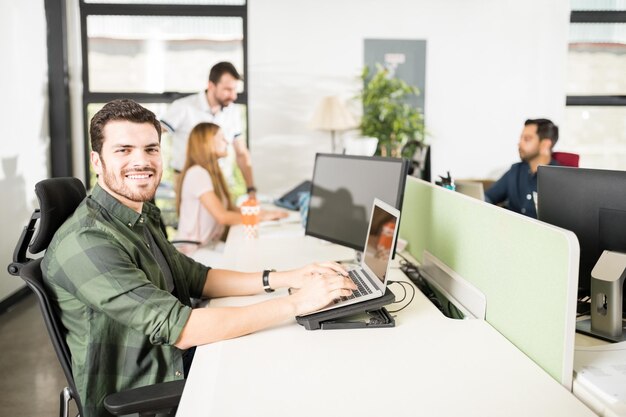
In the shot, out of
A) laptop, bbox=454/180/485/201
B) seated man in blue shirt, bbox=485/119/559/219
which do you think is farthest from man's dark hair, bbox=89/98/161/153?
seated man in blue shirt, bbox=485/119/559/219

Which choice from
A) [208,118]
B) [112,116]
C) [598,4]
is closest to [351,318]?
[112,116]

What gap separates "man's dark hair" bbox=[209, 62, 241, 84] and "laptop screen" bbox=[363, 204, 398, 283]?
2.59m

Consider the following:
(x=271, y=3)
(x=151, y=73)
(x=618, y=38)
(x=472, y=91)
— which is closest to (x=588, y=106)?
(x=618, y=38)

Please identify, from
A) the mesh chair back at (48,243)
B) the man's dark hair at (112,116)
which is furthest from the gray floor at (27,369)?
the man's dark hair at (112,116)

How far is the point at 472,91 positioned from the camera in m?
5.21

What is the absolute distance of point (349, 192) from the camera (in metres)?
2.05

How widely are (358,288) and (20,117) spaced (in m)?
3.23

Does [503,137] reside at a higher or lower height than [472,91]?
lower

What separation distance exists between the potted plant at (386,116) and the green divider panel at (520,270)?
3.06 meters

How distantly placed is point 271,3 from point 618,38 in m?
3.01

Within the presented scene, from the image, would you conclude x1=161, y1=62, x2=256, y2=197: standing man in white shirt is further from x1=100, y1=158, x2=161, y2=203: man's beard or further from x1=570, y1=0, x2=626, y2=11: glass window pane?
x1=570, y1=0, x2=626, y2=11: glass window pane

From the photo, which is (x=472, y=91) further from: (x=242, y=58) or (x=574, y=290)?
(x=574, y=290)

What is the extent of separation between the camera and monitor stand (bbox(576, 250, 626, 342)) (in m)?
1.35

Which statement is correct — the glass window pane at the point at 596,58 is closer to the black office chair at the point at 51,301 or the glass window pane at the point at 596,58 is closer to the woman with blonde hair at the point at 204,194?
the woman with blonde hair at the point at 204,194
